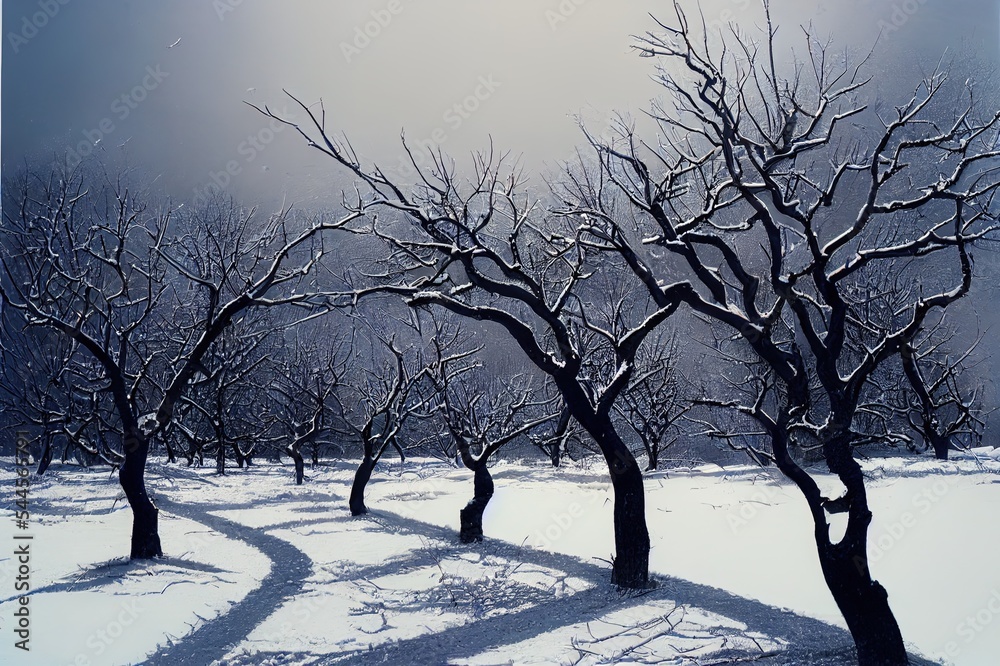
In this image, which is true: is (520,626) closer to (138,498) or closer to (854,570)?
(854,570)

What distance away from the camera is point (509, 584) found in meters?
8.29

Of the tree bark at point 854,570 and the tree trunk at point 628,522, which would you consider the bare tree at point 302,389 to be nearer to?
the tree trunk at point 628,522

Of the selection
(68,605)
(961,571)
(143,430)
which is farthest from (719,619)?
(143,430)

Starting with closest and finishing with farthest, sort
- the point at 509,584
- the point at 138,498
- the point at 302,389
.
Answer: the point at 509,584 < the point at 138,498 < the point at 302,389

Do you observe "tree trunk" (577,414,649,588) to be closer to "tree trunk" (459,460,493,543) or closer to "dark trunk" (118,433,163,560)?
"tree trunk" (459,460,493,543)

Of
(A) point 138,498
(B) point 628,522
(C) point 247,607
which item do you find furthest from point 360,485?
(B) point 628,522

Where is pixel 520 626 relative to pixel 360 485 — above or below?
below

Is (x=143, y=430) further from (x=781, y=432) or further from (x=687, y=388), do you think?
(x=687, y=388)

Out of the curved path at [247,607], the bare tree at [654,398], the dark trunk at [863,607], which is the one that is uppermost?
the bare tree at [654,398]

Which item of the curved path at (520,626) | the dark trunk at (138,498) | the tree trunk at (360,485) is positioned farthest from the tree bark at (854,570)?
the tree trunk at (360,485)

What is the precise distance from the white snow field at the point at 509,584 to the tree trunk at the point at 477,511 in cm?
26

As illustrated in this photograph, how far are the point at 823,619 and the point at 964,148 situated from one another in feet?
13.6

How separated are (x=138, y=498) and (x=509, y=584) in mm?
4889

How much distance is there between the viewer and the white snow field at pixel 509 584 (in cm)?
596
